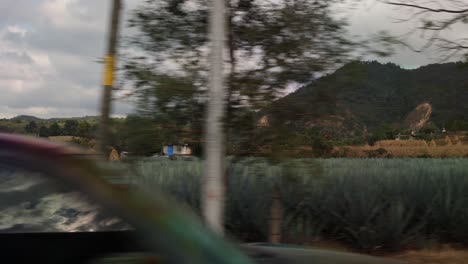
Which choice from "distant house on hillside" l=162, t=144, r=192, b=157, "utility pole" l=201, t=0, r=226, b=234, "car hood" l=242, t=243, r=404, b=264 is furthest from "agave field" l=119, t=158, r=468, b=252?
"car hood" l=242, t=243, r=404, b=264

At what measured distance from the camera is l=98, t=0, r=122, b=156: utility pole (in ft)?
18.6

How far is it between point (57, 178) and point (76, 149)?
0.20m

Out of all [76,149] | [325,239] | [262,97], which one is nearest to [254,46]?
[262,97]

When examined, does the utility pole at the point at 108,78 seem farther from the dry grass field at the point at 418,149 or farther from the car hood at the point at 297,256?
the dry grass field at the point at 418,149

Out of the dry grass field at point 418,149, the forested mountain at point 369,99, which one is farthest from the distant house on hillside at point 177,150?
the dry grass field at point 418,149

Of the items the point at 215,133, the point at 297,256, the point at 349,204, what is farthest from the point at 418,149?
the point at 297,256

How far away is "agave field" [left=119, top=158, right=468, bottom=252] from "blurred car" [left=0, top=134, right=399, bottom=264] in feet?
18.9

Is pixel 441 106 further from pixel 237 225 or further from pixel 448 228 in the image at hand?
pixel 237 225

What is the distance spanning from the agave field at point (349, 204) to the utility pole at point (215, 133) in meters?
2.24

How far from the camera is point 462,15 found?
7820 mm

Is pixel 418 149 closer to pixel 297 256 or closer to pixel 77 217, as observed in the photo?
pixel 297 256

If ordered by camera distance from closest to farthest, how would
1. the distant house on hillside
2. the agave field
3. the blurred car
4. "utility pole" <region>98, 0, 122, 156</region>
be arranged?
1. the blurred car
2. "utility pole" <region>98, 0, 122, 156</region>
3. the distant house on hillside
4. the agave field

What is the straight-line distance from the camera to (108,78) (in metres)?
5.63

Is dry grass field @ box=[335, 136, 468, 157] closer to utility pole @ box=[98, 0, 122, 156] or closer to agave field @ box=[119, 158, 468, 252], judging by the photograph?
agave field @ box=[119, 158, 468, 252]
